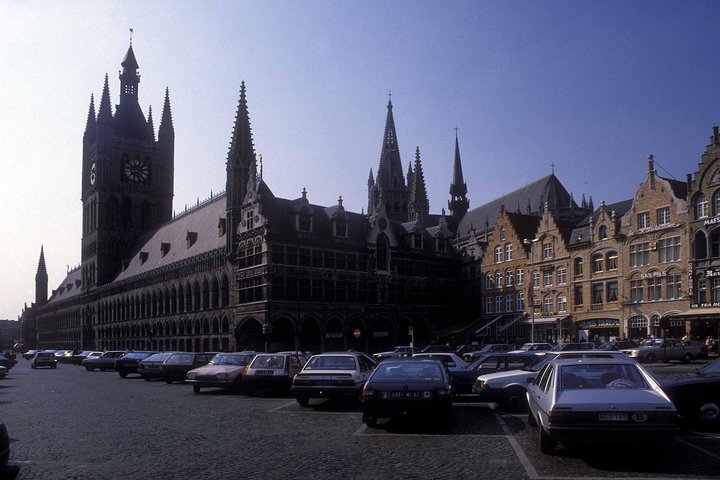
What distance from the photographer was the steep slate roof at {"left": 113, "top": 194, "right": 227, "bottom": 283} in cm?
7181

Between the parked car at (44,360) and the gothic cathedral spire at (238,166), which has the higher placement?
the gothic cathedral spire at (238,166)

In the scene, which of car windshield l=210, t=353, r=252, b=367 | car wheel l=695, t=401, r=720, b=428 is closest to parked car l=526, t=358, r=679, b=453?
car wheel l=695, t=401, r=720, b=428

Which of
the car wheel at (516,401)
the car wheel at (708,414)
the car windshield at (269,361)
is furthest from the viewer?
the car windshield at (269,361)

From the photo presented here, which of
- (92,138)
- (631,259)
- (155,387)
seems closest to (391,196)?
(92,138)

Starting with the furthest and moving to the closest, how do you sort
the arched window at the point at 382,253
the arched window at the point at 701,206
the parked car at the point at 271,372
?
the arched window at the point at 382,253 < the arched window at the point at 701,206 < the parked car at the point at 271,372

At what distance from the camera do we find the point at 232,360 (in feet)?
86.7

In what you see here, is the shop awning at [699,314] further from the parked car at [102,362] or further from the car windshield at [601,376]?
the parked car at [102,362]

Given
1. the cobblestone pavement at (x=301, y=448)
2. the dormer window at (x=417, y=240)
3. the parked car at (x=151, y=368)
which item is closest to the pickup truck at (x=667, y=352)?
the cobblestone pavement at (x=301, y=448)

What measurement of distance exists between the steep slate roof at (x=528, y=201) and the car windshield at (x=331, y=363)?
2226 inches

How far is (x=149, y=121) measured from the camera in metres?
105

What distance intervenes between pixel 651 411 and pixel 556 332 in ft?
159

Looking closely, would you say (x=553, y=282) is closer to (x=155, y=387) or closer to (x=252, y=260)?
(x=252, y=260)

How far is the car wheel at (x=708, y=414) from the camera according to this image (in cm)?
1396

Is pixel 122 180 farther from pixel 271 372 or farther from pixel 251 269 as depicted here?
pixel 271 372
